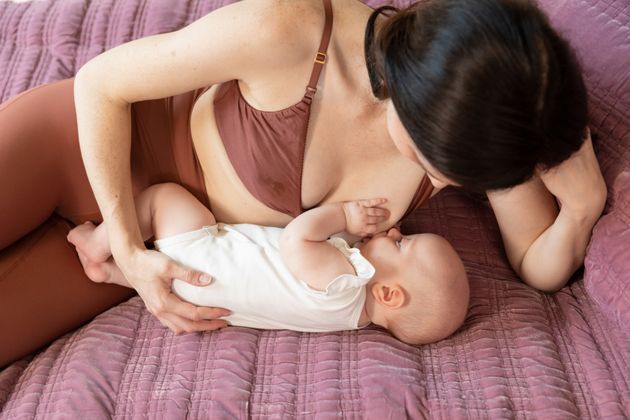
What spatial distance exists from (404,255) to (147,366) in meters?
0.57

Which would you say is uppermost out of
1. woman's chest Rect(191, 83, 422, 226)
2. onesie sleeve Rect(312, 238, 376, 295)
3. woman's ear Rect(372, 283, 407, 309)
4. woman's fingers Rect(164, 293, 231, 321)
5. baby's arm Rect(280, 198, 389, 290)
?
woman's chest Rect(191, 83, 422, 226)

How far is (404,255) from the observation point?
1389mm

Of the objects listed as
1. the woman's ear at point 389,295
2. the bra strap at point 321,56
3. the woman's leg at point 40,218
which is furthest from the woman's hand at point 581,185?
the woman's leg at point 40,218

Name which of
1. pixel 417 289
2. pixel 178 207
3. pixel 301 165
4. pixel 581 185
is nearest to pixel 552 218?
pixel 581 185

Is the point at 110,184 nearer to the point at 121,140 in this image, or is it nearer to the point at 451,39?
the point at 121,140

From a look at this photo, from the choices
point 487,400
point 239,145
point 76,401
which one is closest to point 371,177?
point 239,145

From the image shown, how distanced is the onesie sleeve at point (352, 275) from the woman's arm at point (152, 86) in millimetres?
274

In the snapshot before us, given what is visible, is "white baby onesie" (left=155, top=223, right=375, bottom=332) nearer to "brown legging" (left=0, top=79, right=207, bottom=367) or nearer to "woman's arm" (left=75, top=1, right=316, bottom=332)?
"woman's arm" (left=75, top=1, right=316, bottom=332)

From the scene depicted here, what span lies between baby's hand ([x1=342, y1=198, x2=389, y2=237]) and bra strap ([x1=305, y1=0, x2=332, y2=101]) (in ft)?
0.90

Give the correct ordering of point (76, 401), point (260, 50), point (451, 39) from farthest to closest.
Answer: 1. point (76, 401)
2. point (260, 50)
3. point (451, 39)

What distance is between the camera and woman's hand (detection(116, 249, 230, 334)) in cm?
137

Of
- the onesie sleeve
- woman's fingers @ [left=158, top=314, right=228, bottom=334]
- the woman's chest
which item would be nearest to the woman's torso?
the woman's chest

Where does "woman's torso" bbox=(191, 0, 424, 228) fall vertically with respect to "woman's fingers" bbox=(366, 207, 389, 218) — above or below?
above

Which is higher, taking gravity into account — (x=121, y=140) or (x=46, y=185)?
(x=121, y=140)
